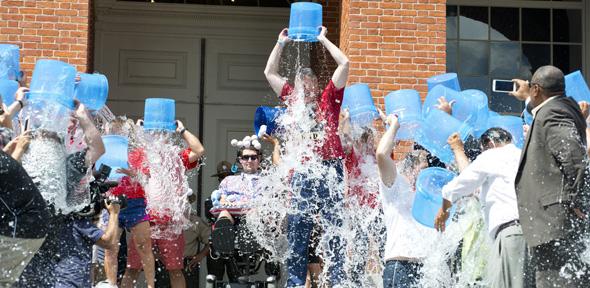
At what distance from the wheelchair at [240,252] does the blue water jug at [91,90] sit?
155cm

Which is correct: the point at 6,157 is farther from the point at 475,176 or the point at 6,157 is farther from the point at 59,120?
the point at 475,176

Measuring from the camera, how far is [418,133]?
26.6 ft

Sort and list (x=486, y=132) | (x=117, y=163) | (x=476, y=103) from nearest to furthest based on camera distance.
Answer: (x=486, y=132) < (x=476, y=103) < (x=117, y=163)

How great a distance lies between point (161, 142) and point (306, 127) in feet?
5.34

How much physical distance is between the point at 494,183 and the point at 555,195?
0.71 meters

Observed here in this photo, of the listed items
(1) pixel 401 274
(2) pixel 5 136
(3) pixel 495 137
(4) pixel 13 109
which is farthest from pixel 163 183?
(3) pixel 495 137

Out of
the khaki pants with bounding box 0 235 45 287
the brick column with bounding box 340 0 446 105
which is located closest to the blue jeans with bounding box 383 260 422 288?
the khaki pants with bounding box 0 235 45 287

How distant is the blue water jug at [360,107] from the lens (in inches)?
334

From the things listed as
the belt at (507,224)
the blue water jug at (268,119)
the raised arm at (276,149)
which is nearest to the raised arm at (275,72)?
the blue water jug at (268,119)

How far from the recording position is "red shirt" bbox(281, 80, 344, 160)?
8047 mm

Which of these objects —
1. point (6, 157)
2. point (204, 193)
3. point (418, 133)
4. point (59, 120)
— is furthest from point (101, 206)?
point (204, 193)

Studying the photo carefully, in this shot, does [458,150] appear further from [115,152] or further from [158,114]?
[158,114]

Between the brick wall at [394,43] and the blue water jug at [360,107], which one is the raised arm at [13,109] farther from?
the brick wall at [394,43]

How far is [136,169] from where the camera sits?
30.1 feet
